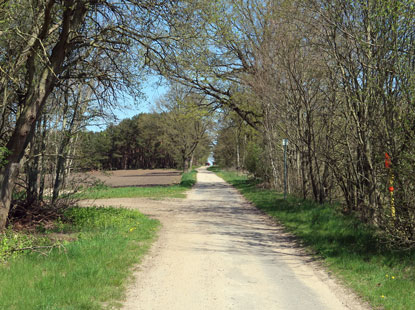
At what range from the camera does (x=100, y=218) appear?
36.0 ft

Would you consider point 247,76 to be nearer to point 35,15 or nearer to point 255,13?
point 255,13

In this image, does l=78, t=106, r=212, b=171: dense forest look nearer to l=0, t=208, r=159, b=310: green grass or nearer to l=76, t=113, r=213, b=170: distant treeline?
l=76, t=113, r=213, b=170: distant treeline

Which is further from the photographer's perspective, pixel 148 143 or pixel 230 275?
pixel 148 143

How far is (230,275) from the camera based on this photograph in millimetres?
6035

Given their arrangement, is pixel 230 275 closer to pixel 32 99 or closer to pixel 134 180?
pixel 32 99

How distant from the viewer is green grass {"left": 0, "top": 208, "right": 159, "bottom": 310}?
4566mm

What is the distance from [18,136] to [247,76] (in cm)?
1339

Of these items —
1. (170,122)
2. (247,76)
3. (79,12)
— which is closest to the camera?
(79,12)

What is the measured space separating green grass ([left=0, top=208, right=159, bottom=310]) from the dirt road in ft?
1.10

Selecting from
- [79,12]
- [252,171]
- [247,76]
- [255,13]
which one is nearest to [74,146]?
[79,12]

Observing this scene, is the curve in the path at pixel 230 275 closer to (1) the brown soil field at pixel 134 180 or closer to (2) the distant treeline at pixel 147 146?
(1) the brown soil field at pixel 134 180

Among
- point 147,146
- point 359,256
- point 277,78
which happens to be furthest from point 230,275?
point 147,146

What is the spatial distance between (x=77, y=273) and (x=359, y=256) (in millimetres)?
4960

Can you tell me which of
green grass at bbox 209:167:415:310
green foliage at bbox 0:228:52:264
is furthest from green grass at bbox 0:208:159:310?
green grass at bbox 209:167:415:310
